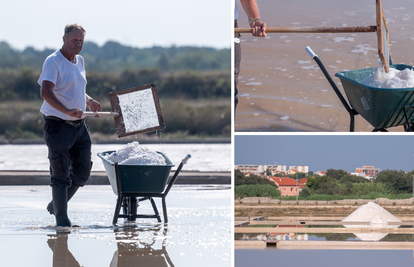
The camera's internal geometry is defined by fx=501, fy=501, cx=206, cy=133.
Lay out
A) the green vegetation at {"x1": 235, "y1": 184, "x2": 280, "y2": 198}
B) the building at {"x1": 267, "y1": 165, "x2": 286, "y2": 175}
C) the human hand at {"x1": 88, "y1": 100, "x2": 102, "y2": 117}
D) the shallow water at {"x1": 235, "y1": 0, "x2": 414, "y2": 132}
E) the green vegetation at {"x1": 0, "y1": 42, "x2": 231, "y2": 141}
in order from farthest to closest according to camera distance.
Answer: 1. the green vegetation at {"x1": 0, "y1": 42, "x2": 231, "y2": 141}
2. the green vegetation at {"x1": 235, "y1": 184, "x2": 280, "y2": 198}
3. the building at {"x1": 267, "y1": 165, "x2": 286, "y2": 175}
4. the shallow water at {"x1": 235, "y1": 0, "x2": 414, "y2": 132}
5. the human hand at {"x1": 88, "y1": 100, "x2": 102, "y2": 117}

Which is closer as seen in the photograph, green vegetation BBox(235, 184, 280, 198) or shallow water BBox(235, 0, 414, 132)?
shallow water BBox(235, 0, 414, 132)

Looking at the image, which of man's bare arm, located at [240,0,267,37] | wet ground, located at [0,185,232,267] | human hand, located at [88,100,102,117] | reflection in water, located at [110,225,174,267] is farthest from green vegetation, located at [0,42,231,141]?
man's bare arm, located at [240,0,267,37]

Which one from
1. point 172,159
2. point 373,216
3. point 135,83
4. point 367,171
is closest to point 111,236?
point 373,216

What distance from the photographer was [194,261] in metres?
3.48

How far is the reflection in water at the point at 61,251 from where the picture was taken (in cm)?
340

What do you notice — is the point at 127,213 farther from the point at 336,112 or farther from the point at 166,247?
the point at 336,112

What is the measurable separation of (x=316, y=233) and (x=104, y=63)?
31888 millimetres

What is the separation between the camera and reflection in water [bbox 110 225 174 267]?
Answer: 3412 millimetres

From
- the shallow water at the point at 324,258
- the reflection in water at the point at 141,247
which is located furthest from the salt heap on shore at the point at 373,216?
the reflection in water at the point at 141,247

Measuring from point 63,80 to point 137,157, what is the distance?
973 mm

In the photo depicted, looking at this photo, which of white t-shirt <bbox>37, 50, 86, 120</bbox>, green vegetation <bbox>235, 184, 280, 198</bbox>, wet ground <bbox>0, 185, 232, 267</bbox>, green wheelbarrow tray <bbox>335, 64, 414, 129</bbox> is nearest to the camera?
wet ground <bbox>0, 185, 232, 267</bbox>

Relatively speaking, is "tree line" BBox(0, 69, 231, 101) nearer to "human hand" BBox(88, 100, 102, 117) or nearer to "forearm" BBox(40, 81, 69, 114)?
"human hand" BBox(88, 100, 102, 117)

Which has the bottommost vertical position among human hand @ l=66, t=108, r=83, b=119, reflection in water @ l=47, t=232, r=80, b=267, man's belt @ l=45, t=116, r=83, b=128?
reflection in water @ l=47, t=232, r=80, b=267

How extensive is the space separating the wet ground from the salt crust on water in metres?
0.60
